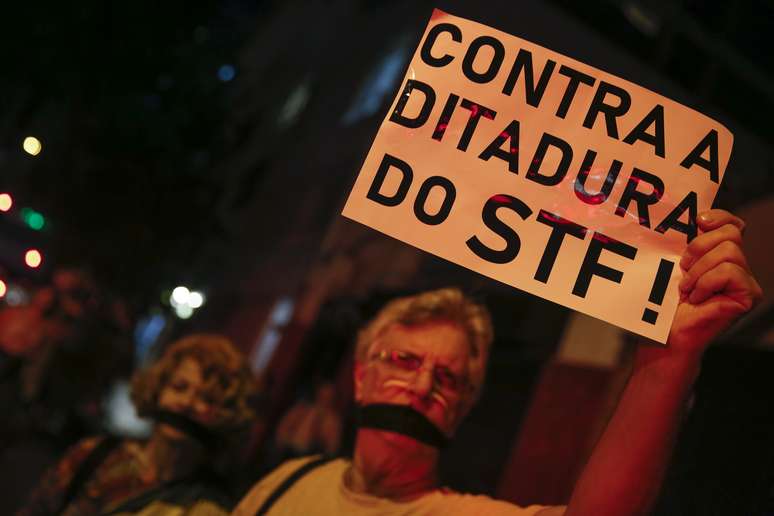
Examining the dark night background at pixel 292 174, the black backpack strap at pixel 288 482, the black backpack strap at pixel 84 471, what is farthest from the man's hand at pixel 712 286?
the black backpack strap at pixel 84 471

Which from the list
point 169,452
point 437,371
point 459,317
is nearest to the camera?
point 437,371

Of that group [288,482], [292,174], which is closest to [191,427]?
[288,482]

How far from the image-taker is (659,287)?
1.96 m

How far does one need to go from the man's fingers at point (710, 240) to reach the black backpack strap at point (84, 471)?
8.59 feet

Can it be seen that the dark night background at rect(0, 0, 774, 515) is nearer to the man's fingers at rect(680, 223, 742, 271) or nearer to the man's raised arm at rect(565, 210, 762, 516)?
the man's raised arm at rect(565, 210, 762, 516)

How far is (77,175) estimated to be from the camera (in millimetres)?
15281

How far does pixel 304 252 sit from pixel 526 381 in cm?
874

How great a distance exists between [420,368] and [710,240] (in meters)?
0.97

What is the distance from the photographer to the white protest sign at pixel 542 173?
79.7 inches

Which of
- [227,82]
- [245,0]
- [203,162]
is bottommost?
[203,162]

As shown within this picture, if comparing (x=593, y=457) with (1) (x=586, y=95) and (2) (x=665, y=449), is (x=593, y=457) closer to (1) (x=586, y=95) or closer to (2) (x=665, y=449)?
(2) (x=665, y=449)

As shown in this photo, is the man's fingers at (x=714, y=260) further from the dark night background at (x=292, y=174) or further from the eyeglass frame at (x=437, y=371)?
the eyeglass frame at (x=437, y=371)

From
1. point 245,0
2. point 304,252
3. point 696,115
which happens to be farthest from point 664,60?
point 245,0

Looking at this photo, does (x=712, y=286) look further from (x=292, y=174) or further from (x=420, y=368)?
(x=292, y=174)
